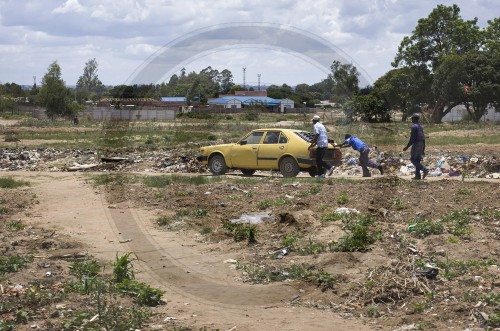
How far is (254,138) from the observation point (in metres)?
19.6

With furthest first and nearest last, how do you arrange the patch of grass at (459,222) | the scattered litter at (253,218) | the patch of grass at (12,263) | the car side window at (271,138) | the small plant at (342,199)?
the car side window at (271,138)
the small plant at (342,199)
the scattered litter at (253,218)
the patch of grass at (459,222)
the patch of grass at (12,263)

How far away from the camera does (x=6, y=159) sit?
2725 centimetres

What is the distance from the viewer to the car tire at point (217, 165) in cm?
2030

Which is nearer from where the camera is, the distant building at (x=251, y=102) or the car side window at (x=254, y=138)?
the car side window at (x=254, y=138)

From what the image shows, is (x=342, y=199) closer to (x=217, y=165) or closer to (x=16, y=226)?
(x=16, y=226)

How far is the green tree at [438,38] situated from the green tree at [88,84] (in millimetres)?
61779

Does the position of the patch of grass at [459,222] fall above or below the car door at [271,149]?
below

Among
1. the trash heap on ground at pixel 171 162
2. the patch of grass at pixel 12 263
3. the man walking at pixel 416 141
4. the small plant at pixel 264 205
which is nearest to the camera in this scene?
the patch of grass at pixel 12 263

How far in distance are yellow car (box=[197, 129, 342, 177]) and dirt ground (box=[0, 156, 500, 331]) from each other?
1.63 meters

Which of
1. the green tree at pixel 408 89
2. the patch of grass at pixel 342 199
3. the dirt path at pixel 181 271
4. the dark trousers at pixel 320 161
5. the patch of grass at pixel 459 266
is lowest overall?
the dirt path at pixel 181 271

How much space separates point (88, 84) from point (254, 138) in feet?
355

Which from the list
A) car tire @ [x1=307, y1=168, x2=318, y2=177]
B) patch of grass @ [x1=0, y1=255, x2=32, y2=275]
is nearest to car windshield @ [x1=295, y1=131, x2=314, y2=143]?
car tire @ [x1=307, y1=168, x2=318, y2=177]

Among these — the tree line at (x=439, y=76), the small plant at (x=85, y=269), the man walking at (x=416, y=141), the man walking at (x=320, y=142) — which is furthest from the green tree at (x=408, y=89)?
the small plant at (x=85, y=269)

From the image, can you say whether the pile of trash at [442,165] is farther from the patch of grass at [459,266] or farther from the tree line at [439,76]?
the tree line at [439,76]
